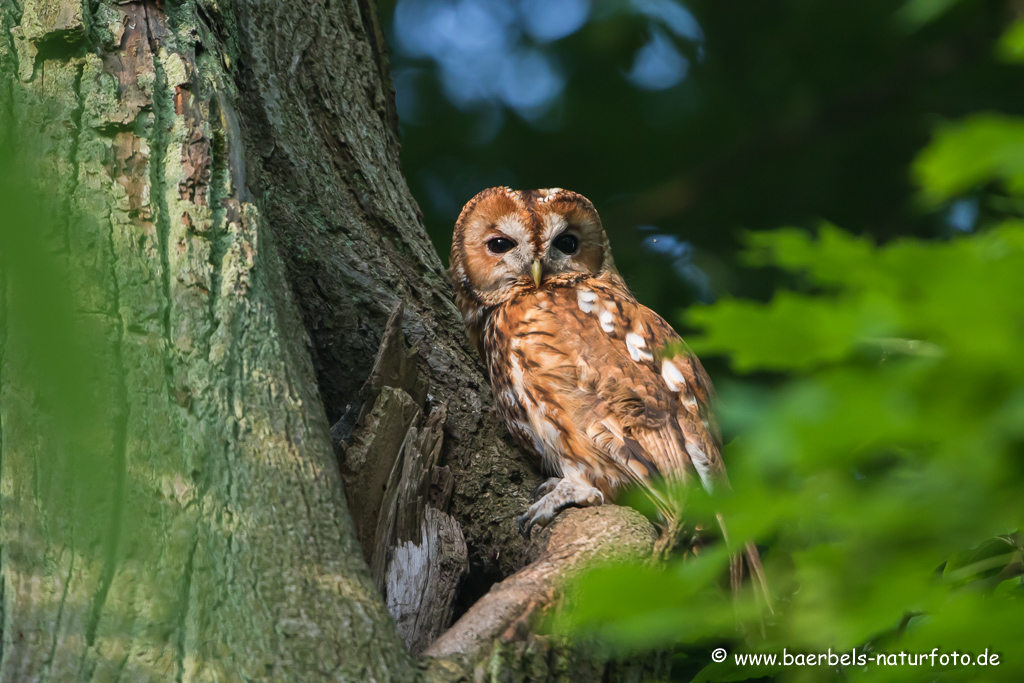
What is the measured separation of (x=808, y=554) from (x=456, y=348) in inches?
66.6

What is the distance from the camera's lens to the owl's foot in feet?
6.11

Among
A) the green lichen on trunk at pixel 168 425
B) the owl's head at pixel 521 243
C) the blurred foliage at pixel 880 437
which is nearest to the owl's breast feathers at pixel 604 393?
the owl's head at pixel 521 243

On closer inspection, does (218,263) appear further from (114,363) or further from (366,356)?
(366,356)

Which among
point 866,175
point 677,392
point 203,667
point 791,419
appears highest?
point 866,175

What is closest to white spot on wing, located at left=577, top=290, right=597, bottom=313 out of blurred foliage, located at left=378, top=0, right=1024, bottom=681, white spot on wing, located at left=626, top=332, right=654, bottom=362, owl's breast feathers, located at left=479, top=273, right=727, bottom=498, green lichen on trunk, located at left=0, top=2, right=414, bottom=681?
owl's breast feathers, located at left=479, top=273, right=727, bottom=498

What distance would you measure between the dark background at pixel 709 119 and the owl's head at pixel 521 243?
605 millimetres

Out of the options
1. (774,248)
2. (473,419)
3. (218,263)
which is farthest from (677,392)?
(774,248)

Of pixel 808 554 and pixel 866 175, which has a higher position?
pixel 866 175

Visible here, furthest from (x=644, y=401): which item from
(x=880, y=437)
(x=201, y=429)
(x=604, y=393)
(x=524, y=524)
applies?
(x=880, y=437)

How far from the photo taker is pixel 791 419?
1.66ft

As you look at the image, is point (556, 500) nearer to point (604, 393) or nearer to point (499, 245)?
point (604, 393)

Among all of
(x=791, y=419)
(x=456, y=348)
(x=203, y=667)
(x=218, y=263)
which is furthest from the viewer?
(x=456, y=348)

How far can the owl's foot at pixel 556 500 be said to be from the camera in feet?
6.11

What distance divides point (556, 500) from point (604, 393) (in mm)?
459
